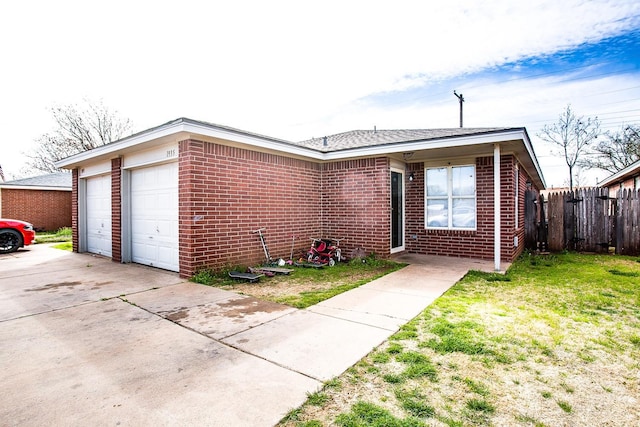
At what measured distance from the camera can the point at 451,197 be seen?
8555 millimetres

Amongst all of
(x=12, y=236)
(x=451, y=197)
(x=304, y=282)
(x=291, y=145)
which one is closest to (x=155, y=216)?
(x=291, y=145)

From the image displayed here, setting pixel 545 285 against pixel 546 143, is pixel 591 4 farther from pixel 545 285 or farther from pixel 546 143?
pixel 546 143

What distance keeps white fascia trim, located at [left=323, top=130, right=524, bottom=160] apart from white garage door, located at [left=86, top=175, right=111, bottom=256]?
6.33 metres

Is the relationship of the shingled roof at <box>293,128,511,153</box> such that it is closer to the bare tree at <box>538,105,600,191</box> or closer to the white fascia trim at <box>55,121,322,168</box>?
the white fascia trim at <box>55,121,322,168</box>

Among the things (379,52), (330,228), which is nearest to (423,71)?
(379,52)

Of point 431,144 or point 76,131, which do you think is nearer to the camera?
point 431,144

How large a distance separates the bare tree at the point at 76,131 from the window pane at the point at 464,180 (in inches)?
1050

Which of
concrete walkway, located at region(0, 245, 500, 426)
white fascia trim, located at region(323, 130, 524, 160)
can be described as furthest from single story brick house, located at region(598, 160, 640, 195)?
concrete walkway, located at region(0, 245, 500, 426)

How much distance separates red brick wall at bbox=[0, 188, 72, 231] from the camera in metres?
16.5

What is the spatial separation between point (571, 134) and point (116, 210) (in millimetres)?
29094

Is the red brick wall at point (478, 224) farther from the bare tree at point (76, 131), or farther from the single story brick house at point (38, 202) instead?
the bare tree at point (76, 131)

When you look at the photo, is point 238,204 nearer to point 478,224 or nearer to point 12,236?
point 478,224

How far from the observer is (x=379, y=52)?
31.2 ft

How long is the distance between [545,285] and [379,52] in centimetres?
750
